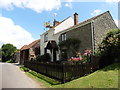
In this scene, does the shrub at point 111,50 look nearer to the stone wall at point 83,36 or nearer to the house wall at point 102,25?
the house wall at point 102,25

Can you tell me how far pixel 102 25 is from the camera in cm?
1342

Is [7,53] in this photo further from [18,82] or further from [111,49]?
[111,49]

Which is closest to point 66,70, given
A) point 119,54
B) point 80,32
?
point 119,54

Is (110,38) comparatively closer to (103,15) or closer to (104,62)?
(104,62)

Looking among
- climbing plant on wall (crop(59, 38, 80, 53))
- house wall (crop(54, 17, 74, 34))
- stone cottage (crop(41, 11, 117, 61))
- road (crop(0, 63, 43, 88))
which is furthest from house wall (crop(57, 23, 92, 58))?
road (crop(0, 63, 43, 88))

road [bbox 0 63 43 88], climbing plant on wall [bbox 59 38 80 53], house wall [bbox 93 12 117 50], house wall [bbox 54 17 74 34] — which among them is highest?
house wall [bbox 54 17 74 34]

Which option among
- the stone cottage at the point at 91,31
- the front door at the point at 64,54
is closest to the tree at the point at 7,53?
the front door at the point at 64,54

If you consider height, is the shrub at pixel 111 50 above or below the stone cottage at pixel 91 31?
below

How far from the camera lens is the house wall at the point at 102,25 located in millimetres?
12391

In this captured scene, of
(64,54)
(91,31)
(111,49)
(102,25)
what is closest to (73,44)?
(64,54)

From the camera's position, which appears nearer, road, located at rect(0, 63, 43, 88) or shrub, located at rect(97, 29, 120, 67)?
road, located at rect(0, 63, 43, 88)

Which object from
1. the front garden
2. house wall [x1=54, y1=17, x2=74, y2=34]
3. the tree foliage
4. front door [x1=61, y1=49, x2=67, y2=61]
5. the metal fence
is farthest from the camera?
house wall [x1=54, y1=17, x2=74, y2=34]

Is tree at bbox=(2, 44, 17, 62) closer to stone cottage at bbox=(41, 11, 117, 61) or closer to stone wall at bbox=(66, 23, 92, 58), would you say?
stone cottage at bbox=(41, 11, 117, 61)

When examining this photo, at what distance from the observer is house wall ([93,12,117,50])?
40.7 feet
